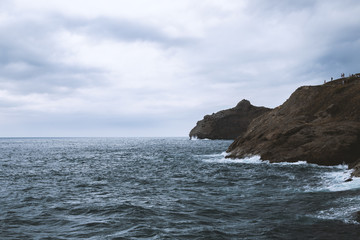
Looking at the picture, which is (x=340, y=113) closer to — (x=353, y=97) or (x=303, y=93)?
(x=353, y=97)

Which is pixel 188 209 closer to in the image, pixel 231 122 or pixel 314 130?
pixel 314 130

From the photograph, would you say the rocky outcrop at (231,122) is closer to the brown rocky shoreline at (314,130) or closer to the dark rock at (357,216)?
the brown rocky shoreline at (314,130)

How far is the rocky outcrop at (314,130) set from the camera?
103 feet

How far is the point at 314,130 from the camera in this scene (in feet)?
116

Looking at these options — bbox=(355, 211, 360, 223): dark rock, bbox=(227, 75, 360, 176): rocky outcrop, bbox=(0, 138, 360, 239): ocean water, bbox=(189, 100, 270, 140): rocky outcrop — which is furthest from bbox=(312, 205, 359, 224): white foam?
bbox=(189, 100, 270, 140): rocky outcrop

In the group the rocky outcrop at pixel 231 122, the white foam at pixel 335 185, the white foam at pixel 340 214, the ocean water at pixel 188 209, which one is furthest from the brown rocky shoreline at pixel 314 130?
the rocky outcrop at pixel 231 122

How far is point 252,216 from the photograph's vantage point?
1341 cm

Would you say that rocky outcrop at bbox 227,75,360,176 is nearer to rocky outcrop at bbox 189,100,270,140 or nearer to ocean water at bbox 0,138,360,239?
ocean water at bbox 0,138,360,239

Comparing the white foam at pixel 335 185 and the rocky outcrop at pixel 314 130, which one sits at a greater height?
the rocky outcrop at pixel 314 130

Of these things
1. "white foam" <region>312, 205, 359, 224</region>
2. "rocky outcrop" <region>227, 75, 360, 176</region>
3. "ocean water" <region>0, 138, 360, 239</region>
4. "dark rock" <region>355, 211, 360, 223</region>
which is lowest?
"ocean water" <region>0, 138, 360, 239</region>

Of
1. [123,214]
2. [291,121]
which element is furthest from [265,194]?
[291,121]

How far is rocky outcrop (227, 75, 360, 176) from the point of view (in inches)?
1231

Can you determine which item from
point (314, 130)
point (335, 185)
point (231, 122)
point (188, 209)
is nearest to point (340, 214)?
point (188, 209)

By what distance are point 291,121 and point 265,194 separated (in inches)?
1041
